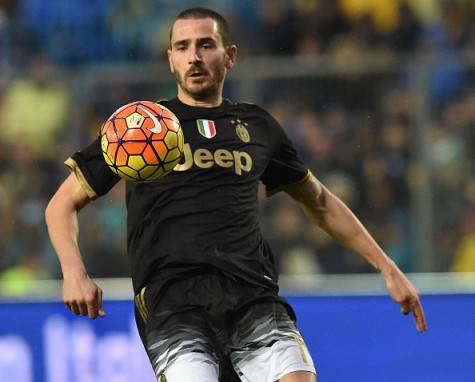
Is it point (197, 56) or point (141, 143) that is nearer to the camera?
point (141, 143)

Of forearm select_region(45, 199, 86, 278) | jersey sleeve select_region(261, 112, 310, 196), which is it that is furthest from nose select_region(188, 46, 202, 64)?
forearm select_region(45, 199, 86, 278)

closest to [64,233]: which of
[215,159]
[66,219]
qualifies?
[66,219]

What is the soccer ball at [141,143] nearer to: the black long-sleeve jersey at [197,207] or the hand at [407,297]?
the black long-sleeve jersey at [197,207]

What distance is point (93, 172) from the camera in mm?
4734

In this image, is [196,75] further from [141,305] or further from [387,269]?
[387,269]

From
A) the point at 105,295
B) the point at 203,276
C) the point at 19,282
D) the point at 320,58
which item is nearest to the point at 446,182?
the point at 320,58

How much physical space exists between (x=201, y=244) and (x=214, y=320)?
320mm

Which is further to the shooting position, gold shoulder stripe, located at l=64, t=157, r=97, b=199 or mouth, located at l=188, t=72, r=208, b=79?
mouth, located at l=188, t=72, r=208, b=79

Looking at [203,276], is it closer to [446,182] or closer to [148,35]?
[446,182]

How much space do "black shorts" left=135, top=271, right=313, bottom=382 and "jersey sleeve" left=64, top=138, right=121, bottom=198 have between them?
472mm

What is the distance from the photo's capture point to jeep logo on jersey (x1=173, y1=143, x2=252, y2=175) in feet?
15.6

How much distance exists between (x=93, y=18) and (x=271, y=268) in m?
5.51

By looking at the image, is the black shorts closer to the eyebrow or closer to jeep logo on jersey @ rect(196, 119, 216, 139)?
jeep logo on jersey @ rect(196, 119, 216, 139)

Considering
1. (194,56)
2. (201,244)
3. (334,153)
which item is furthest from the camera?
(334,153)
